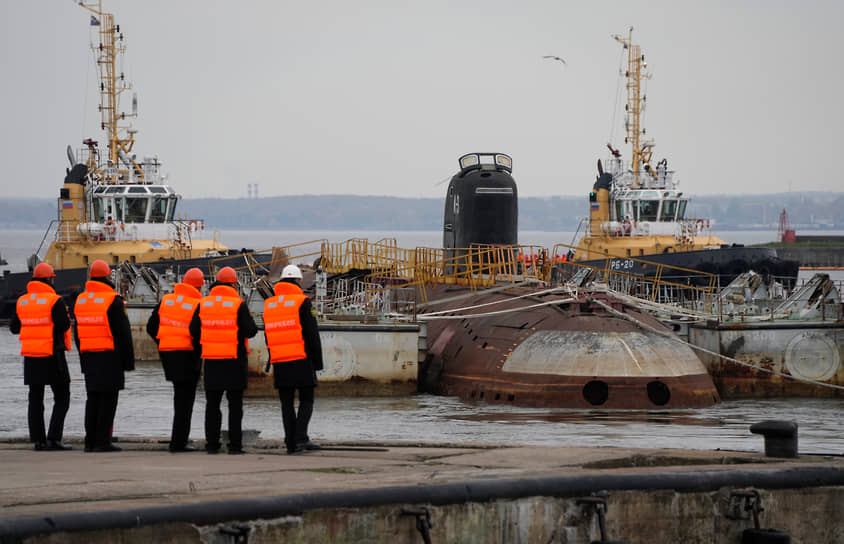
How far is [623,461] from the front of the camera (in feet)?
31.0

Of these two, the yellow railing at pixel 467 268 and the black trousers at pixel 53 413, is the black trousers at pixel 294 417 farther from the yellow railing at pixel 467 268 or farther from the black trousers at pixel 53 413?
the yellow railing at pixel 467 268

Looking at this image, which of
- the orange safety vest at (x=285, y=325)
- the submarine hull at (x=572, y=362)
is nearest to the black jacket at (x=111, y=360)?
the orange safety vest at (x=285, y=325)

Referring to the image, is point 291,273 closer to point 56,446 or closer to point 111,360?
point 111,360

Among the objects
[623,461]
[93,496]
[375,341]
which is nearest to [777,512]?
[623,461]

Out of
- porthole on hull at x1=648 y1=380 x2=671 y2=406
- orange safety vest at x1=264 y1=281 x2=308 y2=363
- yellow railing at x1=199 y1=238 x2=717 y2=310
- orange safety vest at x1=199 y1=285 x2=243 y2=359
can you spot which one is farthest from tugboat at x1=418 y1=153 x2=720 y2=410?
orange safety vest at x1=199 y1=285 x2=243 y2=359

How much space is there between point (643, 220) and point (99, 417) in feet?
130

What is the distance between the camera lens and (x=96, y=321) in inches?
458

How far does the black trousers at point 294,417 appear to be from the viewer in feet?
35.7

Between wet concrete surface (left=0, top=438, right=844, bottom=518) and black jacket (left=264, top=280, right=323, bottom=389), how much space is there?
0.71 metres

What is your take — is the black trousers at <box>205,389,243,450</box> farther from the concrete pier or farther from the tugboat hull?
the tugboat hull

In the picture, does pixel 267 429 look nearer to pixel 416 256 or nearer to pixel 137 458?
pixel 416 256

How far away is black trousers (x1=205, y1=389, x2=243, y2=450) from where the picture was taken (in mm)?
10867

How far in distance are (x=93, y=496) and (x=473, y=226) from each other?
2099 cm

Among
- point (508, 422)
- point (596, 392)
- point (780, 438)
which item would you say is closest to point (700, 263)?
point (596, 392)
